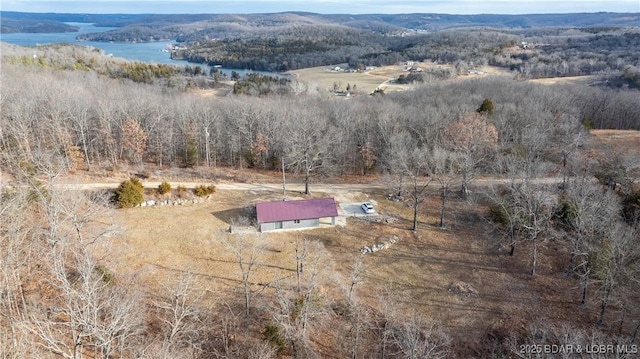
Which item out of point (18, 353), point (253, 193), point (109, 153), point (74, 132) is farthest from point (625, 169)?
point (74, 132)

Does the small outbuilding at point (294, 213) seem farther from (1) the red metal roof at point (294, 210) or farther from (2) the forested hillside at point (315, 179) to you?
(2) the forested hillside at point (315, 179)

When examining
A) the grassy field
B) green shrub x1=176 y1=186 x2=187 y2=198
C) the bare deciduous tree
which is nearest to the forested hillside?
the bare deciduous tree

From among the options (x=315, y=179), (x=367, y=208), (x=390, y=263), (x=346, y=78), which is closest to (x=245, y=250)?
(x=390, y=263)

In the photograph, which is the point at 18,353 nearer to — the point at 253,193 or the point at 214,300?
the point at 214,300

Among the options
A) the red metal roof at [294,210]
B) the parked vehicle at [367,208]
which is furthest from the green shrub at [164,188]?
the parked vehicle at [367,208]

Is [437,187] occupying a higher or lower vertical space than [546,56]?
lower

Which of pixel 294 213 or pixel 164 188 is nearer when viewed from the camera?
pixel 294 213

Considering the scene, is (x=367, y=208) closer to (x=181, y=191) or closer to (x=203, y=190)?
(x=203, y=190)
